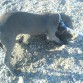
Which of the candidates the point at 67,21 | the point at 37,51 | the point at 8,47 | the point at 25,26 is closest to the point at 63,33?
the point at 67,21

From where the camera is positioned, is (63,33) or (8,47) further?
(63,33)

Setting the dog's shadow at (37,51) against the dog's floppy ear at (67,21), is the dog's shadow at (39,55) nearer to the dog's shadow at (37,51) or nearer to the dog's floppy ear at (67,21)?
the dog's shadow at (37,51)

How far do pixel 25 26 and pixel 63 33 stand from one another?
2.36 ft

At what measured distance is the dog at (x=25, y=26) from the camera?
3.83 m

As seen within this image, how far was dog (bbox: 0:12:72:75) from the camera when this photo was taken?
12.6 feet

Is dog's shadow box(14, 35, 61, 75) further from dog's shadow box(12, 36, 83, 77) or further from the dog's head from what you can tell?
the dog's head

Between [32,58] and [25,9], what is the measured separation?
1.24 meters

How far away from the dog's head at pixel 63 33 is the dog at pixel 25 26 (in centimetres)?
2

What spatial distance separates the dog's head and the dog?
0.06 ft

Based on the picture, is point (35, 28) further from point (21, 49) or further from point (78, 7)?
point (78, 7)

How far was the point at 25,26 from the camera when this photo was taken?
13.4 feet

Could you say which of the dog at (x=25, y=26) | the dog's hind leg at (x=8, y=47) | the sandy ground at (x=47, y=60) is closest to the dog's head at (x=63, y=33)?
the dog at (x=25, y=26)

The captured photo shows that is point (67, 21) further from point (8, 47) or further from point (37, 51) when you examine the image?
point (8, 47)

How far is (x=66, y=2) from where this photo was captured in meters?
4.92
